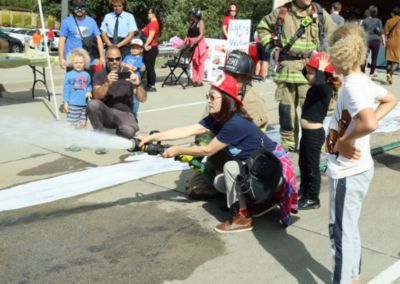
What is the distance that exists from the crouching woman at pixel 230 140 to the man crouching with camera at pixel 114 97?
1.89 meters

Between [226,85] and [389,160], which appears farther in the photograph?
[389,160]

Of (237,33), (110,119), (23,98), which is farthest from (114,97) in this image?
(237,33)

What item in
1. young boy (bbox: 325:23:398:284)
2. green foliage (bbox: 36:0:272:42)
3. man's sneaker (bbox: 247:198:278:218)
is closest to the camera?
young boy (bbox: 325:23:398:284)

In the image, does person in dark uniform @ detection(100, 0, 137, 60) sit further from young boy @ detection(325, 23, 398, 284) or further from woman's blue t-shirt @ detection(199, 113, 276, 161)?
young boy @ detection(325, 23, 398, 284)

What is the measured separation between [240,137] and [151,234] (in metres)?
1.11

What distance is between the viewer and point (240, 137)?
13.0 ft

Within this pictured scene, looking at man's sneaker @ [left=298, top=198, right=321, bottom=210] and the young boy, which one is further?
man's sneaker @ [left=298, top=198, right=321, bottom=210]

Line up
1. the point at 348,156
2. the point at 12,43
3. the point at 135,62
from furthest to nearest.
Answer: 1. the point at 12,43
2. the point at 135,62
3. the point at 348,156

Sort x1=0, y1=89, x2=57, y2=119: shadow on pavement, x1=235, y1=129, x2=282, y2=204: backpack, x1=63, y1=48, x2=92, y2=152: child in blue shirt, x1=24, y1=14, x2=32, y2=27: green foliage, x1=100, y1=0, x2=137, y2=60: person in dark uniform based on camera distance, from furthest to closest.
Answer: x1=24, y1=14, x2=32, y2=27: green foliage < x1=0, y1=89, x2=57, y2=119: shadow on pavement < x1=100, y1=0, x2=137, y2=60: person in dark uniform < x1=63, y1=48, x2=92, y2=152: child in blue shirt < x1=235, y1=129, x2=282, y2=204: backpack

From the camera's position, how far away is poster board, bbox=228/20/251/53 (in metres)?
12.2

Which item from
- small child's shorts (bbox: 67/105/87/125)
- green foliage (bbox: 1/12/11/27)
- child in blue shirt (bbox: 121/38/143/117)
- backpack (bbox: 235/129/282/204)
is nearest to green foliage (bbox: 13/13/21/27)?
green foliage (bbox: 1/12/11/27)

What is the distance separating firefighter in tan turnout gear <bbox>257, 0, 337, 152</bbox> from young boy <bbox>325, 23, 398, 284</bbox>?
313 cm

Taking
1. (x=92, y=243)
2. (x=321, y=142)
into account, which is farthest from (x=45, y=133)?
(x=321, y=142)

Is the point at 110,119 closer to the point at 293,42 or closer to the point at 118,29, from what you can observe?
the point at 293,42
